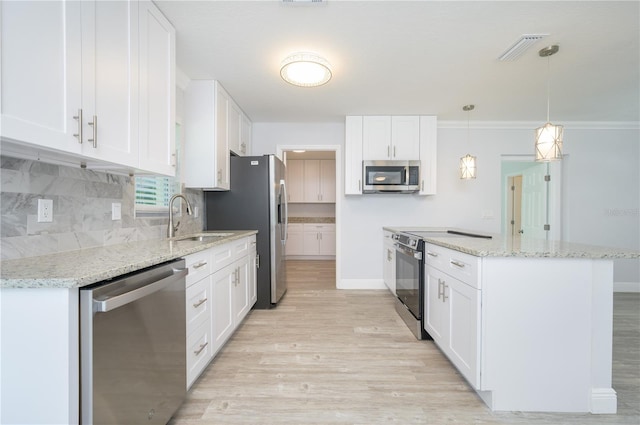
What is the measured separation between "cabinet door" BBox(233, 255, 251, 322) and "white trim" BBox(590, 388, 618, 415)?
2.44 metres

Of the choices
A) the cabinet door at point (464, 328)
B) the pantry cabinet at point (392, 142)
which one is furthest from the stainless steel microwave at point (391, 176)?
the cabinet door at point (464, 328)

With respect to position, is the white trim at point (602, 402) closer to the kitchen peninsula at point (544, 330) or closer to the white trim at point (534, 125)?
the kitchen peninsula at point (544, 330)

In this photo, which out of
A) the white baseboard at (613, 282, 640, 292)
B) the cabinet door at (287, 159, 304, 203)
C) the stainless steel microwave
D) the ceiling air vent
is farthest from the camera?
the cabinet door at (287, 159, 304, 203)

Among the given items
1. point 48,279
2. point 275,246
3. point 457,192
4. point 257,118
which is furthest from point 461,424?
point 257,118

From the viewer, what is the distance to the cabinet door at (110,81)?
1.22 m

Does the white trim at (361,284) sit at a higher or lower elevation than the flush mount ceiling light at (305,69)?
lower

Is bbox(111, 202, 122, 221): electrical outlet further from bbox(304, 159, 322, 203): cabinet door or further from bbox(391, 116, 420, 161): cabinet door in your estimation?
bbox(304, 159, 322, 203): cabinet door

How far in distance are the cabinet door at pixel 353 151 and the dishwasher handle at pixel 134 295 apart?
2690mm

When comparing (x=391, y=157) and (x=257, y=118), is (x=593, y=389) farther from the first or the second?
(x=257, y=118)

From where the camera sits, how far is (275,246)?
321cm

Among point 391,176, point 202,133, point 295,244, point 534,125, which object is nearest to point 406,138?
point 391,176

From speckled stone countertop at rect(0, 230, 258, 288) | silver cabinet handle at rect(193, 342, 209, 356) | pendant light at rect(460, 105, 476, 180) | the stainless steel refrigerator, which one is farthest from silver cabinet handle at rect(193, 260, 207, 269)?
pendant light at rect(460, 105, 476, 180)

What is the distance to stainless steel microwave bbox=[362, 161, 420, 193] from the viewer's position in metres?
3.63

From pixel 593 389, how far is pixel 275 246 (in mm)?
2719
